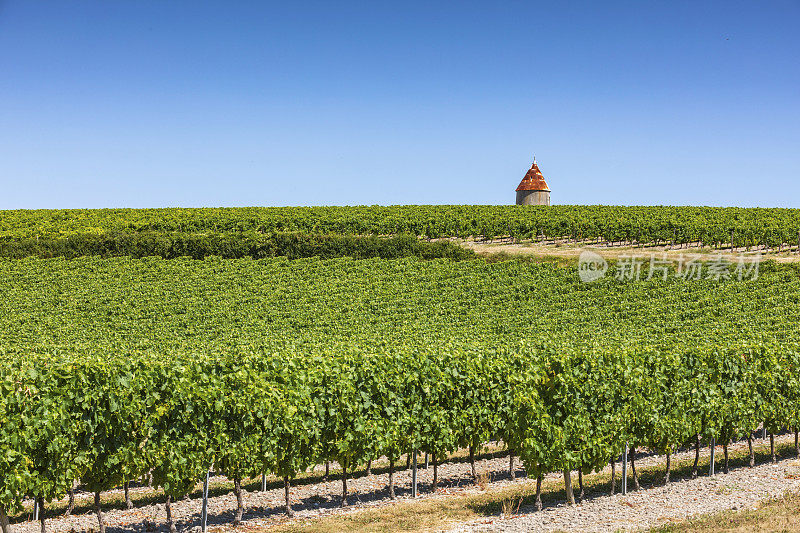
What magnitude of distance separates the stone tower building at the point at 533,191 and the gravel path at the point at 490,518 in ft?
275

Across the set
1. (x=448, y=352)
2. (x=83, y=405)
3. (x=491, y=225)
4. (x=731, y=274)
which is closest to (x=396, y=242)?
(x=491, y=225)

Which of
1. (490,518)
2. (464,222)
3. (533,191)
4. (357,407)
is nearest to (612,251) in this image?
(464,222)

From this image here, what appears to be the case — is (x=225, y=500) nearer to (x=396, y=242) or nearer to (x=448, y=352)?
(x=448, y=352)

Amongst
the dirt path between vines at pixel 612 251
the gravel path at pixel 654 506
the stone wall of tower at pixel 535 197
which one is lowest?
the gravel path at pixel 654 506

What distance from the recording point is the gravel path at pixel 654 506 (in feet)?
41.4

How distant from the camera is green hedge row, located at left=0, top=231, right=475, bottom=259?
192 feet

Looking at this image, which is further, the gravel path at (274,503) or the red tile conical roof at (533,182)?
the red tile conical roof at (533,182)

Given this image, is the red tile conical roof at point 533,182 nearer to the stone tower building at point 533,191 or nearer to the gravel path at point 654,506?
the stone tower building at point 533,191

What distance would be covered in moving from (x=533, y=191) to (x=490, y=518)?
90388 millimetres

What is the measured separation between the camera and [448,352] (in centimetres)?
1731

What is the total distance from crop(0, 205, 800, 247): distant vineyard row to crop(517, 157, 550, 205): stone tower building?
33.1ft

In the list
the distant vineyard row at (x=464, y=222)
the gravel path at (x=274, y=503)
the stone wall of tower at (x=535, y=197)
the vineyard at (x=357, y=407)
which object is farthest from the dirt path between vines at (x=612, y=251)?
the gravel path at (x=274, y=503)

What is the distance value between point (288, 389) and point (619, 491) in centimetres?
816

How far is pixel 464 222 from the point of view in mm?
72625
